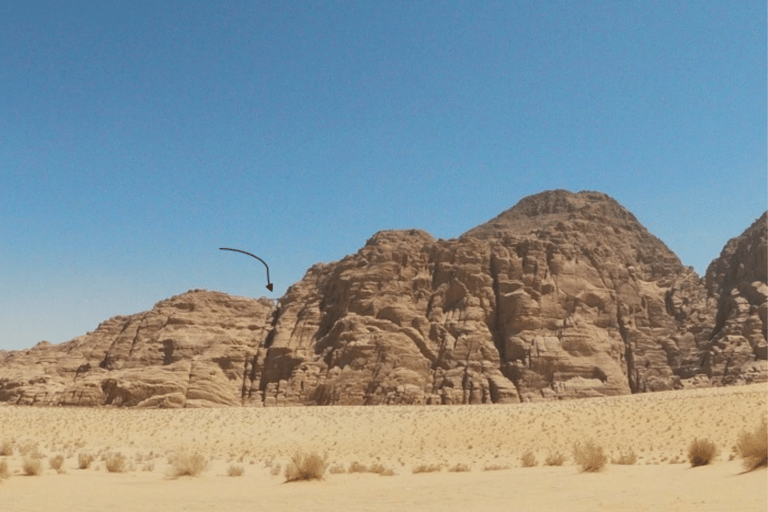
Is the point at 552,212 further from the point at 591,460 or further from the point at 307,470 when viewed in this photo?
the point at 307,470

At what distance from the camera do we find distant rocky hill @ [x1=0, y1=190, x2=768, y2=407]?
65.6m

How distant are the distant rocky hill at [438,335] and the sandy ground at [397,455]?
982 cm

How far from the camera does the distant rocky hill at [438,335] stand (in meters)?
65.6

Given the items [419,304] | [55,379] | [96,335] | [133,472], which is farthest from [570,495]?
[96,335]

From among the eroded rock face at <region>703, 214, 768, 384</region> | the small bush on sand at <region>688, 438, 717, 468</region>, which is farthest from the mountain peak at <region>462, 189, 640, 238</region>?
the small bush on sand at <region>688, 438, 717, 468</region>

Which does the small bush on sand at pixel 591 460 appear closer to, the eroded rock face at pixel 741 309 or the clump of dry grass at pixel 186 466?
the clump of dry grass at pixel 186 466

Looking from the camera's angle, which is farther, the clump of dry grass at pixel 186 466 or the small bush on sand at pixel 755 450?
the clump of dry grass at pixel 186 466

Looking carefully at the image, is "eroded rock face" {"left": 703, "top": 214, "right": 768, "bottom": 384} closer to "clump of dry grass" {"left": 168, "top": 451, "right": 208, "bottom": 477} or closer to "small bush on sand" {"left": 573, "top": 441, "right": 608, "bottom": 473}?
"small bush on sand" {"left": 573, "top": 441, "right": 608, "bottom": 473}

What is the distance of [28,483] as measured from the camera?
19609 millimetres

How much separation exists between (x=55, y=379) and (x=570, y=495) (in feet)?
223

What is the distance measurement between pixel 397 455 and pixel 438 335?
36.3 metres

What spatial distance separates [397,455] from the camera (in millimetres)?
35438

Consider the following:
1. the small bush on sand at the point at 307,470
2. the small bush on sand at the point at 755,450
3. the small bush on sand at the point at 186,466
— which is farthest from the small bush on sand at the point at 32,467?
the small bush on sand at the point at 755,450

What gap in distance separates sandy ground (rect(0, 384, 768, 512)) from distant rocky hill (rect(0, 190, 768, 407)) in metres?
9.82
